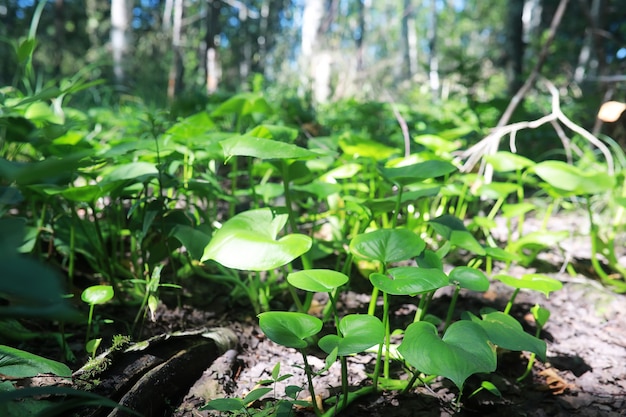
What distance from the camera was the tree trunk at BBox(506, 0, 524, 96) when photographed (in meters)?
3.43

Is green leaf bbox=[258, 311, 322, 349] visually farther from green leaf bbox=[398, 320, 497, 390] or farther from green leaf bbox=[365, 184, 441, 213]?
green leaf bbox=[365, 184, 441, 213]

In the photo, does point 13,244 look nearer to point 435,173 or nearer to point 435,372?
point 435,372

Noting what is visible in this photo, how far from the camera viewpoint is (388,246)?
88cm

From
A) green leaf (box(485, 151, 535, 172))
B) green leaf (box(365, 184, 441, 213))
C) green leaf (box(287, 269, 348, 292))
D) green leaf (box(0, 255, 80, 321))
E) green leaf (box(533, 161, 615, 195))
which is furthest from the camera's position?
green leaf (box(485, 151, 535, 172))

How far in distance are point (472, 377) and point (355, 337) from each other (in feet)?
1.58

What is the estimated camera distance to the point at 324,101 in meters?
4.61

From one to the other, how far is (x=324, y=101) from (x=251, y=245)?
402 cm

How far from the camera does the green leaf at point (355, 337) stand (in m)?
0.68

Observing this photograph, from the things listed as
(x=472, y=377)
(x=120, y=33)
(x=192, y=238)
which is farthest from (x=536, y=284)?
(x=120, y=33)

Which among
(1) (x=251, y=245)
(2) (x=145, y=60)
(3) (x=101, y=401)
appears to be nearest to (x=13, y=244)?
(3) (x=101, y=401)

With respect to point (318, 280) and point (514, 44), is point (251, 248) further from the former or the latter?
point (514, 44)

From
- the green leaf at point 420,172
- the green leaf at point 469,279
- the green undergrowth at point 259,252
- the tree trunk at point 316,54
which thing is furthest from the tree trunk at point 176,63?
the green leaf at point 469,279

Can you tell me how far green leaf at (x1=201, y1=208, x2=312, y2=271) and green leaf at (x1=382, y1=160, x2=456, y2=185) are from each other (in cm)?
36

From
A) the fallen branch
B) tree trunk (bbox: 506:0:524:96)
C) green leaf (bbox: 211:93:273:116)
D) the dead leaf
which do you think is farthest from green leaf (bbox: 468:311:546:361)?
tree trunk (bbox: 506:0:524:96)
